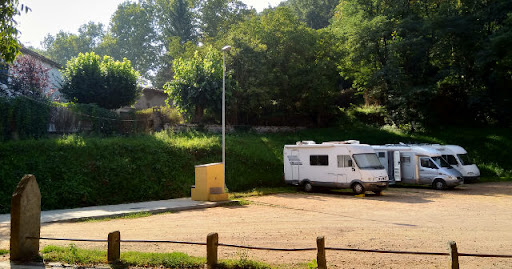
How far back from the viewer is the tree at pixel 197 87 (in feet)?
91.5

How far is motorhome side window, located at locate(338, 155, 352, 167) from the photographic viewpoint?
19.8 metres

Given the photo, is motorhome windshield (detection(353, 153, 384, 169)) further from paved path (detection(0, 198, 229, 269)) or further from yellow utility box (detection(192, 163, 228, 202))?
paved path (detection(0, 198, 229, 269))

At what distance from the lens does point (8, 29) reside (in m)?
9.73

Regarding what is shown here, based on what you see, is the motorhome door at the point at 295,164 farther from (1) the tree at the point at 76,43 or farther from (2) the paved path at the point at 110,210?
(1) the tree at the point at 76,43

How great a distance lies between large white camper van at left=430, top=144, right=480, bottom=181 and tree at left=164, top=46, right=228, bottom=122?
14.2 meters

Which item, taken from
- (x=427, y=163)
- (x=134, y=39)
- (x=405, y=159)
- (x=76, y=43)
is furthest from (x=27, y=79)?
(x=76, y=43)

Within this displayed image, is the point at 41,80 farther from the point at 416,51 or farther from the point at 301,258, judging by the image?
the point at 416,51

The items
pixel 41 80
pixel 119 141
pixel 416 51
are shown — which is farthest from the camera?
pixel 416 51

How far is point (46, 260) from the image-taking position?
286 inches

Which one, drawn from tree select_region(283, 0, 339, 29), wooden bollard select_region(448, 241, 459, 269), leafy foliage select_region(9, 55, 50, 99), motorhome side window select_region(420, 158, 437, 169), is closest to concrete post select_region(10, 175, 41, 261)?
wooden bollard select_region(448, 241, 459, 269)

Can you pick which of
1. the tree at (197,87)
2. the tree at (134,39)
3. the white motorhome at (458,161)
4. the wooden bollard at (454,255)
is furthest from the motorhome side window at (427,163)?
the tree at (134,39)

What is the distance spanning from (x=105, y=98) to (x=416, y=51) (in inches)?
937

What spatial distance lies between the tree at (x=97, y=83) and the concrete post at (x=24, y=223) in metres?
21.7

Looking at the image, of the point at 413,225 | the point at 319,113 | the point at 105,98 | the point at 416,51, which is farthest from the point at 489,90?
the point at 105,98
